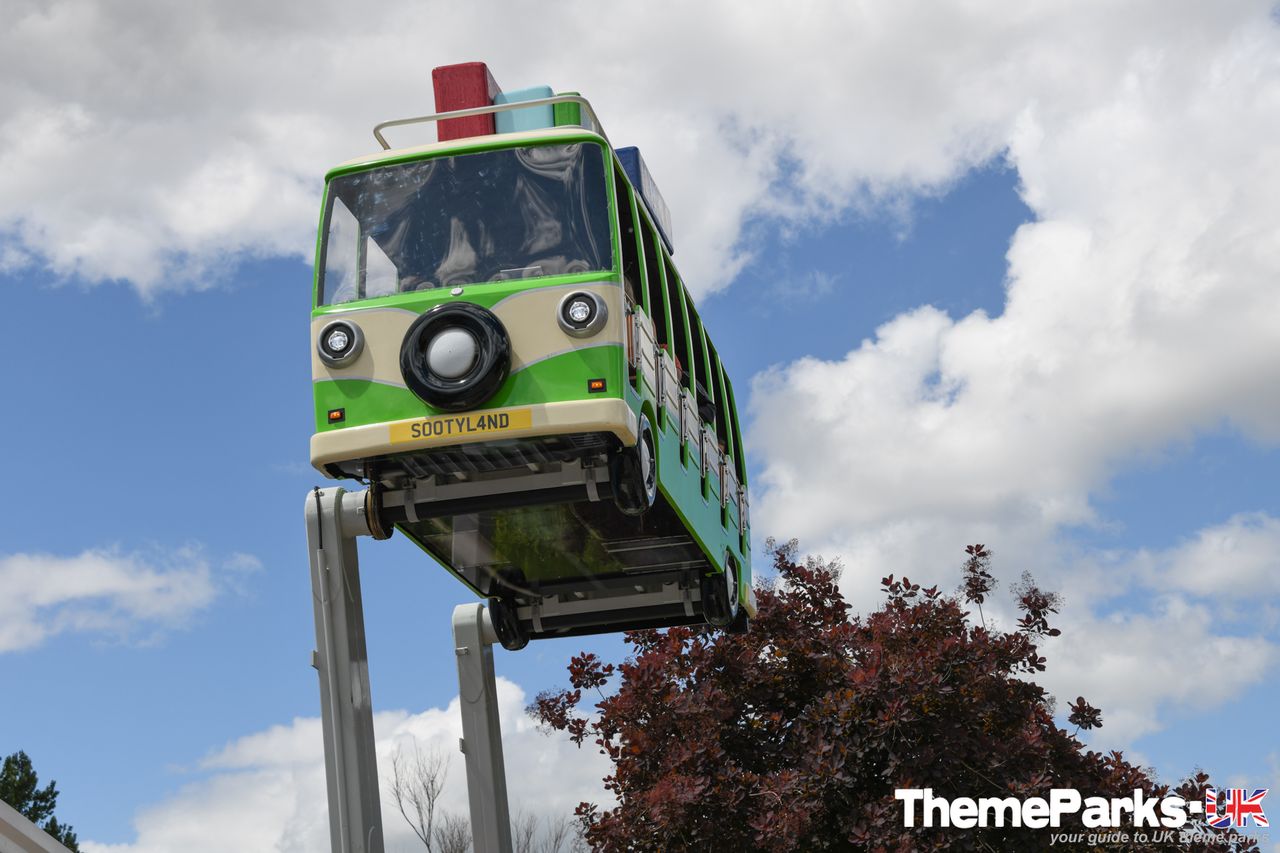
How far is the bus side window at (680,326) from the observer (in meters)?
10.1

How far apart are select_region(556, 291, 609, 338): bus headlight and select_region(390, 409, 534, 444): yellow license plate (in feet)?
1.63

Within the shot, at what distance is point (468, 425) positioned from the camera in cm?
818

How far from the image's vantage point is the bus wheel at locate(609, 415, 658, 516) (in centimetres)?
843

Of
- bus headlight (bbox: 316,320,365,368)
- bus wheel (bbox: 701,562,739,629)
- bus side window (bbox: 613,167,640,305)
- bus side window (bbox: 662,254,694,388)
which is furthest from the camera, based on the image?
bus wheel (bbox: 701,562,739,629)

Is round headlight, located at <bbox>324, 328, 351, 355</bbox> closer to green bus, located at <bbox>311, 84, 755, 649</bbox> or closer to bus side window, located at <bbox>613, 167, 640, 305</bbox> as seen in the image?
green bus, located at <bbox>311, 84, 755, 649</bbox>

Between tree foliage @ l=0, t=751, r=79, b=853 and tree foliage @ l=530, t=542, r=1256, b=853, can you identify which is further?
tree foliage @ l=0, t=751, r=79, b=853

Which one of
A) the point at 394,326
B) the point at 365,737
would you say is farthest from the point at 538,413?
the point at 365,737

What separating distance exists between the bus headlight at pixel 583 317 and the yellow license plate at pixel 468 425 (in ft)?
1.63

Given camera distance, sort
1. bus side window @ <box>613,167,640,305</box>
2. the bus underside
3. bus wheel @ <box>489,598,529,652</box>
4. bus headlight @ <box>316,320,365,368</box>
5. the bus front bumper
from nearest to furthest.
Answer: the bus front bumper, bus headlight @ <box>316,320,365,368</box>, the bus underside, bus side window @ <box>613,167,640,305</box>, bus wheel @ <box>489,598,529,652</box>

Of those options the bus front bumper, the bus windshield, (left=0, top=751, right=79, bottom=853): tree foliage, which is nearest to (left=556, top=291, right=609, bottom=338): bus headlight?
the bus windshield

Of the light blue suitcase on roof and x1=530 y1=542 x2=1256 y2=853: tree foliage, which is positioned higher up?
the light blue suitcase on roof

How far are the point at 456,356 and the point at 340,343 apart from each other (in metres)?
0.72

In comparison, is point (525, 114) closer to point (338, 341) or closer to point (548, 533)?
point (338, 341)

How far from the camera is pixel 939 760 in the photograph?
13430 millimetres
